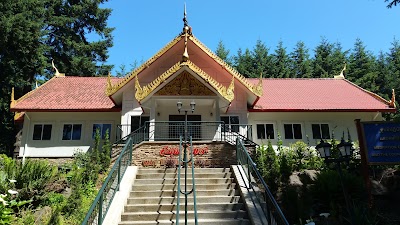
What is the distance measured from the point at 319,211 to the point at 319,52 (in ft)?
108

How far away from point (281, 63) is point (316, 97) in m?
17.2

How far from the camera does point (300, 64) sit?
37.2 m

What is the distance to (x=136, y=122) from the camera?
17734mm

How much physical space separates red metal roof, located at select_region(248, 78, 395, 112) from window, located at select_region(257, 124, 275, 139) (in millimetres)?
1023

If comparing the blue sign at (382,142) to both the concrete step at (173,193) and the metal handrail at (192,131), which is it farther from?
the metal handrail at (192,131)

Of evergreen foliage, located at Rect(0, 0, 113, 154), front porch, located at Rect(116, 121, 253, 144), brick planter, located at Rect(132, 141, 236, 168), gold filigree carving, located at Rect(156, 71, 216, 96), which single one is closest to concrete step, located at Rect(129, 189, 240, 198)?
brick planter, located at Rect(132, 141, 236, 168)

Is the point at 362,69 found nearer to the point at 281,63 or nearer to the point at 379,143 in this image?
the point at 281,63

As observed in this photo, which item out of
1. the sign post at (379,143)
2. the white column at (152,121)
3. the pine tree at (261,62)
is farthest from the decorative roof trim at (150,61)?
the pine tree at (261,62)

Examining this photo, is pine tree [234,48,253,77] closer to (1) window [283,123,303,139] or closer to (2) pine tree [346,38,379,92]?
(2) pine tree [346,38,379,92]

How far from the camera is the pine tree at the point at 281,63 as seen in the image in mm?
35625

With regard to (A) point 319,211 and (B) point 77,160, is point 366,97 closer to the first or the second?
(A) point 319,211

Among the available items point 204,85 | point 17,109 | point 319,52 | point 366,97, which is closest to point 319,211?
point 204,85

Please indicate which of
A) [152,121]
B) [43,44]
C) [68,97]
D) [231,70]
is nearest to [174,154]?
[152,121]

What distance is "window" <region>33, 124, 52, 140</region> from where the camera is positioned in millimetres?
18469
